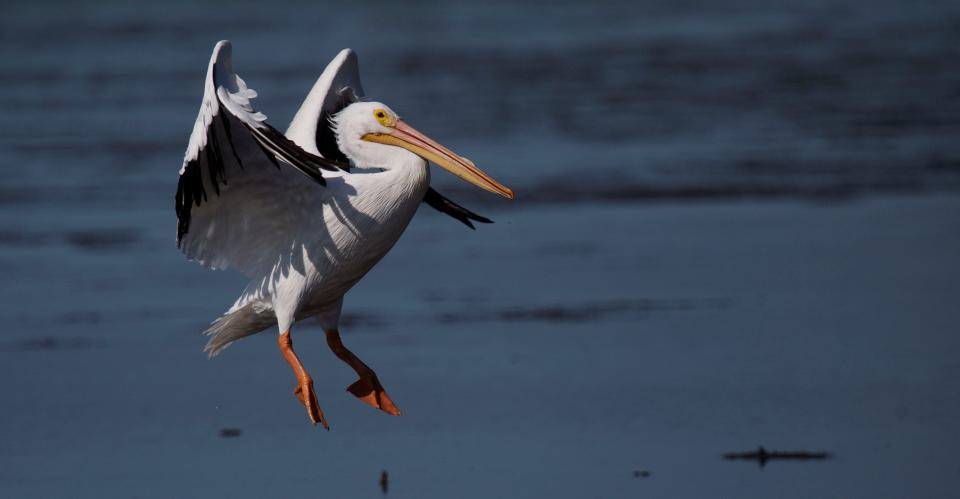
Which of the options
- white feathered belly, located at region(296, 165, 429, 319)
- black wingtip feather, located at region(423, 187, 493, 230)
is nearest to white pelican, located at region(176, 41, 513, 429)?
white feathered belly, located at region(296, 165, 429, 319)

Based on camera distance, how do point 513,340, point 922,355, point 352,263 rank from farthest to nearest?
point 513,340
point 922,355
point 352,263

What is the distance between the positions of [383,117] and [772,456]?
2488mm

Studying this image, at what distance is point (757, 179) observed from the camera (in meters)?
15.3

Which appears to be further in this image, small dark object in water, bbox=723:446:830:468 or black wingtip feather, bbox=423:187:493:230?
black wingtip feather, bbox=423:187:493:230

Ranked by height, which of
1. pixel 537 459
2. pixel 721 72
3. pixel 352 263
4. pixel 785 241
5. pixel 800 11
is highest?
pixel 800 11

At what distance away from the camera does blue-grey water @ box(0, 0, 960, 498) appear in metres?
8.27

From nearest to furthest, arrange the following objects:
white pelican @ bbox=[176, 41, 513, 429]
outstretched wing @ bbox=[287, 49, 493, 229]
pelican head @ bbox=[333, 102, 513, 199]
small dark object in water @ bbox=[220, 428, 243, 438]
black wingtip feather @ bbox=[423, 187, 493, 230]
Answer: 1. white pelican @ bbox=[176, 41, 513, 429]
2. pelican head @ bbox=[333, 102, 513, 199]
3. outstretched wing @ bbox=[287, 49, 493, 229]
4. black wingtip feather @ bbox=[423, 187, 493, 230]
5. small dark object in water @ bbox=[220, 428, 243, 438]

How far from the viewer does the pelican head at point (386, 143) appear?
725 centimetres

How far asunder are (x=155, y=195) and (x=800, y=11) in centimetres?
2176

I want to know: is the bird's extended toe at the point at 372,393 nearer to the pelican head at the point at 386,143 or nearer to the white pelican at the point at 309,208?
the white pelican at the point at 309,208

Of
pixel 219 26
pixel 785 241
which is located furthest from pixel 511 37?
pixel 785 241

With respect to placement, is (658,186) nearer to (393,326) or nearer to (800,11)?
(393,326)

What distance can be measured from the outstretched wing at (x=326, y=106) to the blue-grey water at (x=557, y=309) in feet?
5.26

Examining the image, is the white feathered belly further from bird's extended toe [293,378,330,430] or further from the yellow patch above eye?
bird's extended toe [293,378,330,430]
